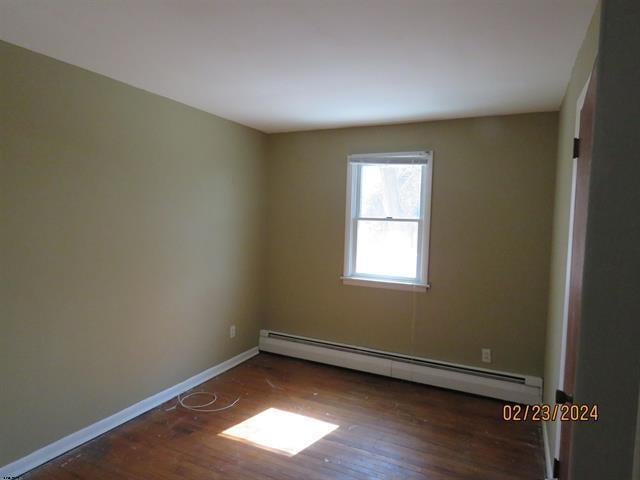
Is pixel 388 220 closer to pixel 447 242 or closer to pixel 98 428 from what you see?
pixel 447 242

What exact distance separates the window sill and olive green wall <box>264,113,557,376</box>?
56mm

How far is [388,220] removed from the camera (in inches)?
151

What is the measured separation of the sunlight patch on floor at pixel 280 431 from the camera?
2.59 m

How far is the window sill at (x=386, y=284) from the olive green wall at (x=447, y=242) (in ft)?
0.18

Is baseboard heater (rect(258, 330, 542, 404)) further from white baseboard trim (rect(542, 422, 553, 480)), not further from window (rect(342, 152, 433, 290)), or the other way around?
window (rect(342, 152, 433, 290))

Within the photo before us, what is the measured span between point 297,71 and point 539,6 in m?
1.33

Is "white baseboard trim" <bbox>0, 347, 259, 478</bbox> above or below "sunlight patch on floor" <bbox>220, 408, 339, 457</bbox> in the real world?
above

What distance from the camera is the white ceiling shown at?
1.69 m

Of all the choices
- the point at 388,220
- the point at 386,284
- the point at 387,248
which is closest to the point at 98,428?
the point at 386,284

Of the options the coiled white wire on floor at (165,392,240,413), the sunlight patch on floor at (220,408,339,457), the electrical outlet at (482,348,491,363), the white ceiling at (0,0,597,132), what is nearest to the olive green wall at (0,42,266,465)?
the coiled white wire on floor at (165,392,240,413)

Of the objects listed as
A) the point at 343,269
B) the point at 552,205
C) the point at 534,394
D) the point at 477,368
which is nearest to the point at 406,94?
the point at 552,205

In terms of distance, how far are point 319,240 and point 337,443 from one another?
2010 millimetres

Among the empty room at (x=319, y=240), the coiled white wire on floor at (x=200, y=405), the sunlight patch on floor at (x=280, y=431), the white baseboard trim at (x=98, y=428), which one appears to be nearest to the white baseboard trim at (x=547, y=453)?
the empty room at (x=319, y=240)

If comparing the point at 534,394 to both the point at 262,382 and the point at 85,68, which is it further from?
the point at 85,68
